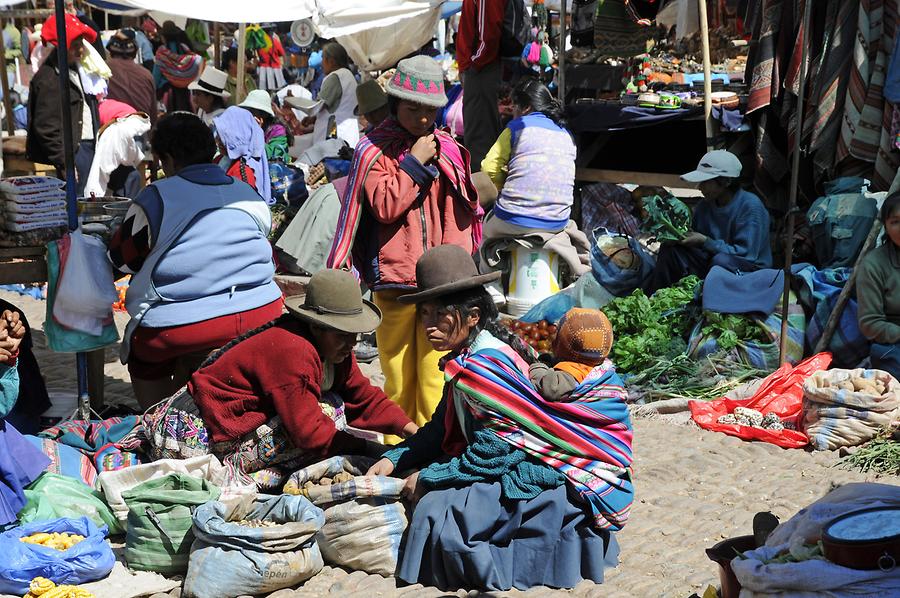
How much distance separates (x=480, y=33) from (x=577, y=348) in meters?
5.83

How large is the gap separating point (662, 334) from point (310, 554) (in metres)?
3.51

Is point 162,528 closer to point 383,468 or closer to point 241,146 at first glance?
point 383,468

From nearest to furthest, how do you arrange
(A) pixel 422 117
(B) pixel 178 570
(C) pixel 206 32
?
(B) pixel 178 570, (A) pixel 422 117, (C) pixel 206 32

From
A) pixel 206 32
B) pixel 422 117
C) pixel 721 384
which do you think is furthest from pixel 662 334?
pixel 206 32

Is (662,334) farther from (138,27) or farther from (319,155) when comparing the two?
(138,27)

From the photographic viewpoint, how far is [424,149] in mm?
4730

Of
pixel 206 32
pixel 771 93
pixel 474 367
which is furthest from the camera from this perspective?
pixel 206 32

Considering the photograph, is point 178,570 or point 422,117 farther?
point 422,117

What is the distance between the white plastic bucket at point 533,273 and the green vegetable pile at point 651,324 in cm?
72

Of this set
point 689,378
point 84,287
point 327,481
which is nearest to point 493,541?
point 327,481

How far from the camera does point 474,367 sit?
3639mm

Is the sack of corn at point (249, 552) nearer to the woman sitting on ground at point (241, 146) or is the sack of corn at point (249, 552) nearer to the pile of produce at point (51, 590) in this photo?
the pile of produce at point (51, 590)

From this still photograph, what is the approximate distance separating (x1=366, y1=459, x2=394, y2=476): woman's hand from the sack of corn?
0.27 m

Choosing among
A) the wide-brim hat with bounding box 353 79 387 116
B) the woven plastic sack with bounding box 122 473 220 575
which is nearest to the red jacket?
the wide-brim hat with bounding box 353 79 387 116
